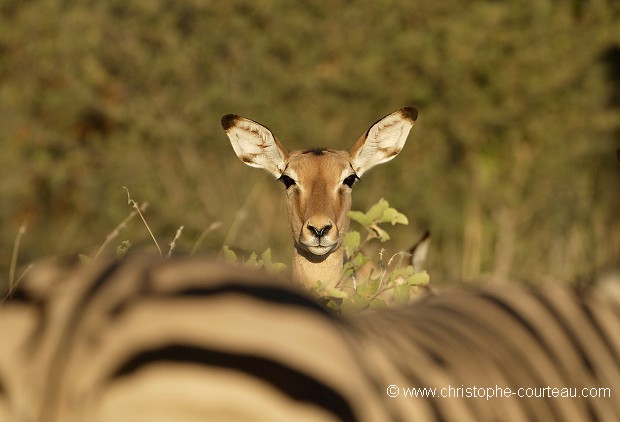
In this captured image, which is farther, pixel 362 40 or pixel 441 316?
pixel 362 40

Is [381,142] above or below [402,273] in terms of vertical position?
above

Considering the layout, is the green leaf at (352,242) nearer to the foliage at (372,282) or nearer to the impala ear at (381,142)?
the foliage at (372,282)

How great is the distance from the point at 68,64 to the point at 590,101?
6.16 meters

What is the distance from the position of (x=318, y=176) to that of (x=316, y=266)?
A: 65 centimetres

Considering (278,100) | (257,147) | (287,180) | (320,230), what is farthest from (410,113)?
(278,100)

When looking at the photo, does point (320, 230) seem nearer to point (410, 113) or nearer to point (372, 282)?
point (410, 113)

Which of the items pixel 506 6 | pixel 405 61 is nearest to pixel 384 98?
pixel 405 61

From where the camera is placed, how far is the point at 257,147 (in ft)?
30.0

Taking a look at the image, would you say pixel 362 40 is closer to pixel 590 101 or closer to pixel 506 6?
pixel 506 6

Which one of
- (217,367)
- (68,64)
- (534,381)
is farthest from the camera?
(68,64)

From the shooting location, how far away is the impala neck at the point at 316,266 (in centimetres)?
826

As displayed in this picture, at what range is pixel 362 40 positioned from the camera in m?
16.6

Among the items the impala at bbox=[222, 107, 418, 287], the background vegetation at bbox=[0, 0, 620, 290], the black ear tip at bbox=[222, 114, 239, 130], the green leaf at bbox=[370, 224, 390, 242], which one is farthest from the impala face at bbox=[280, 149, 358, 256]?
the background vegetation at bbox=[0, 0, 620, 290]

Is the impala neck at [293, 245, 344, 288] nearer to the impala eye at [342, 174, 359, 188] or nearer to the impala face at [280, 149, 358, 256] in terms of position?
the impala face at [280, 149, 358, 256]
